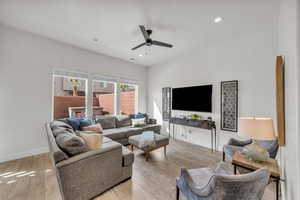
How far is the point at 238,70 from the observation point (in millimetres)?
3088

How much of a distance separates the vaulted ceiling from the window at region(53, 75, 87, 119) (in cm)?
115

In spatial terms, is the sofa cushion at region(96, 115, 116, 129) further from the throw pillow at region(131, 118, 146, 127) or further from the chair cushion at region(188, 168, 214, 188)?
the chair cushion at region(188, 168, 214, 188)

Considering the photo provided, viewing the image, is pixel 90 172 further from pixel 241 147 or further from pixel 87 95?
pixel 87 95

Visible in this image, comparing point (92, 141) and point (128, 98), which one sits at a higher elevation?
point (128, 98)

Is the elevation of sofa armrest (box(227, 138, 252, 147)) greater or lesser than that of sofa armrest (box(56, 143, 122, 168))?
lesser

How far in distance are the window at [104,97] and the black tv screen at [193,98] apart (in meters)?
2.32

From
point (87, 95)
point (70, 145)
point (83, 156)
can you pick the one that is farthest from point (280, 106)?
point (87, 95)

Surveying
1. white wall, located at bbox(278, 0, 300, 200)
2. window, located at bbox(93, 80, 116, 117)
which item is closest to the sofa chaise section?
white wall, located at bbox(278, 0, 300, 200)

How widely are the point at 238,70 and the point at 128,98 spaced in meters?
3.93

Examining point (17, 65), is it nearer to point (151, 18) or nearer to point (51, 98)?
point (51, 98)

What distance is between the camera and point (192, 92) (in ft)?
13.0

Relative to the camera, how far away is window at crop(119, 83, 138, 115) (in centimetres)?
509

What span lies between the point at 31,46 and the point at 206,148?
5.38 metres

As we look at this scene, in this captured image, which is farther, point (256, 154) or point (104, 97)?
point (104, 97)
